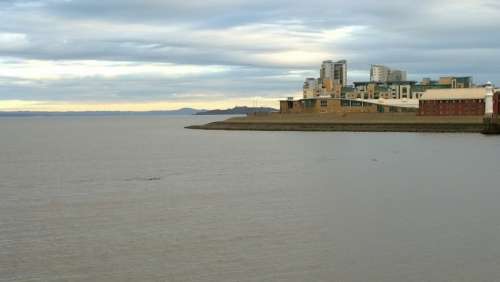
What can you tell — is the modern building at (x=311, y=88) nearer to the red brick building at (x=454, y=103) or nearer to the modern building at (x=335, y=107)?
the modern building at (x=335, y=107)

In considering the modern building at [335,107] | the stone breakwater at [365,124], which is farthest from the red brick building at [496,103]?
the modern building at [335,107]

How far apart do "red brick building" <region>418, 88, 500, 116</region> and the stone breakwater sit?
306 centimetres

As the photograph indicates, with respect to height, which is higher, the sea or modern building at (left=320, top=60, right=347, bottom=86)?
modern building at (left=320, top=60, right=347, bottom=86)

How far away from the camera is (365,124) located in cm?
10419

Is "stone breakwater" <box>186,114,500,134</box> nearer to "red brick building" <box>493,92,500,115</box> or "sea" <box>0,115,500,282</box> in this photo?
"red brick building" <box>493,92,500,115</box>

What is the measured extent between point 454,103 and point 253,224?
88.6 m

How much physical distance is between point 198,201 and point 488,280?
1389 centimetres

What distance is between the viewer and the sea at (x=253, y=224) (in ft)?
55.9

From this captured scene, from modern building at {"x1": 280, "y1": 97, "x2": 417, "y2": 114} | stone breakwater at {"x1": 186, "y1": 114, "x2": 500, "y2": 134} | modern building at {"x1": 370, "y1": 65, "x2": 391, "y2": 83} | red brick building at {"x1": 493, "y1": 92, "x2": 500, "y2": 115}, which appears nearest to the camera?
stone breakwater at {"x1": 186, "y1": 114, "x2": 500, "y2": 134}

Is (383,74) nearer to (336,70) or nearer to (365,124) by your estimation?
(336,70)

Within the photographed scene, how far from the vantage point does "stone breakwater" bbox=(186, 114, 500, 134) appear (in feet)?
303

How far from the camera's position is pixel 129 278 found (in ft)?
53.4

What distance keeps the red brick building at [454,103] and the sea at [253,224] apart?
63030 millimetres

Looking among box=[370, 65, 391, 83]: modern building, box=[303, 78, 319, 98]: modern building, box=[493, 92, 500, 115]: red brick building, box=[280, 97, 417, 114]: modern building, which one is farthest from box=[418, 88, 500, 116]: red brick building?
box=[370, 65, 391, 83]: modern building
